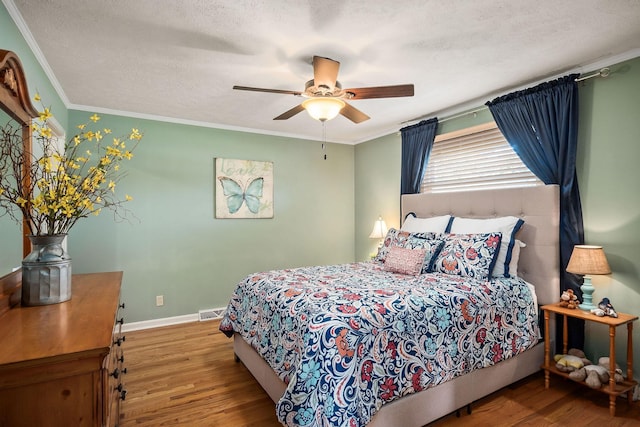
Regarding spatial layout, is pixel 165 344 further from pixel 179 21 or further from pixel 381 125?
pixel 381 125

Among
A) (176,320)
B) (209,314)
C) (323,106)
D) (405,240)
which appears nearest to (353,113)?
(323,106)

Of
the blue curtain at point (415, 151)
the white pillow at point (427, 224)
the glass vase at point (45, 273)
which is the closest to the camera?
the glass vase at point (45, 273)

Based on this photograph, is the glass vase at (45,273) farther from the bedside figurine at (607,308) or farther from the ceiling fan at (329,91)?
the bedside figurine at (607,308)

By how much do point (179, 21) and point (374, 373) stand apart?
2.32 meters

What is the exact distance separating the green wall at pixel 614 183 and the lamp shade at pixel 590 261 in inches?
8.4

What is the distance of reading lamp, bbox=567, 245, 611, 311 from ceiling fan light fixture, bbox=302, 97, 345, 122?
2046mm

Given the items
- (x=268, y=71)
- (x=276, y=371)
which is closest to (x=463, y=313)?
(x=276, y=371)

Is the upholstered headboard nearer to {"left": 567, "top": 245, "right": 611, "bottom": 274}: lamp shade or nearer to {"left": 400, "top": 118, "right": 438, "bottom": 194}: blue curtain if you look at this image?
{"left": 567, "top": 245, "right": 611, "bottom": 274}: lamp shade

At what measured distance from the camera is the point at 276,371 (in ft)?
6.63

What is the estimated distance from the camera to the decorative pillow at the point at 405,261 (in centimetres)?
271

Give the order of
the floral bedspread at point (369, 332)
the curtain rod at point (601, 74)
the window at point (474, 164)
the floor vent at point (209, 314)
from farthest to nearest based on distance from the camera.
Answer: the floor vent at point (209, 314) < the window at point (474, 164) < the curtain rod at point (601, 74) < the floral bedspread at point (369, 332)

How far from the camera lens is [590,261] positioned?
7.44 feet

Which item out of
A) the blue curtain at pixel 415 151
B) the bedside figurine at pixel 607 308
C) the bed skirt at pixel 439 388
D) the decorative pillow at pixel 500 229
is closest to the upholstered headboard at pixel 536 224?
the decorative pillow at pixel 500 229

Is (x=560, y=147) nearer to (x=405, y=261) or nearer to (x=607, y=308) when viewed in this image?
(x=607, y=308)
